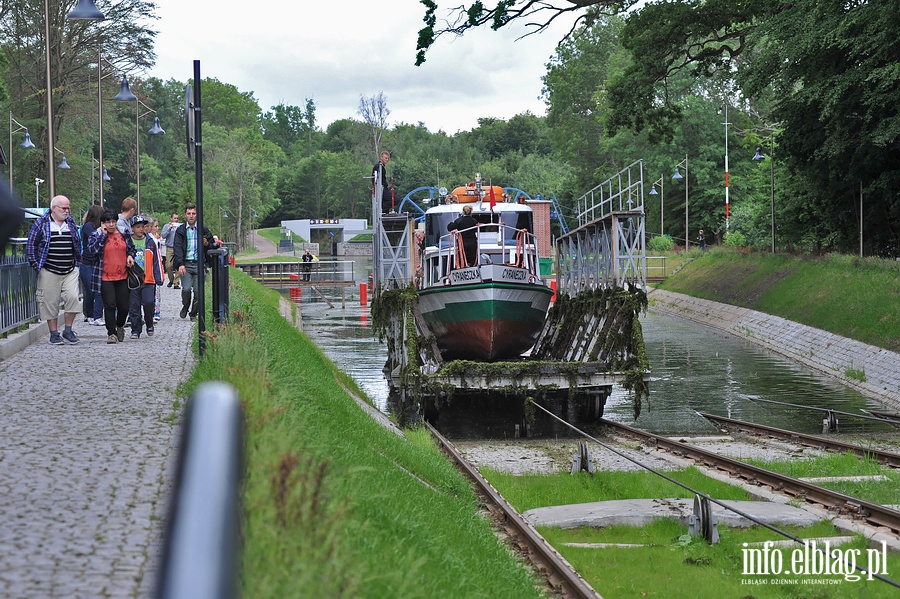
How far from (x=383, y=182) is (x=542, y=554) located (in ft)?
55.1

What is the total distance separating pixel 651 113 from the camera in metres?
33.9

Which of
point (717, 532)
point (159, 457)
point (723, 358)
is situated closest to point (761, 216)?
point (723, 358)

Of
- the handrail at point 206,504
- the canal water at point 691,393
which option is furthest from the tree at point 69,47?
the handrail at point 206,504

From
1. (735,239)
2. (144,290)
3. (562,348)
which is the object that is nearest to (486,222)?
(562,348)

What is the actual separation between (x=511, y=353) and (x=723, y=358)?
1287cm

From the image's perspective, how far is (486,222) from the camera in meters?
25.5

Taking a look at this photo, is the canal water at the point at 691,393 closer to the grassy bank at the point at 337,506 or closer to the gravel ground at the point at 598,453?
the gravel ground at the point at 598,453

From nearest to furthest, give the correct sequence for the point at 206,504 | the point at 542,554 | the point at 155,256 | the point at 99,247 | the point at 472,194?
the point at 206,504
the point at 542,554
the point at 99,247
the point at 155,256
the point at 472,194

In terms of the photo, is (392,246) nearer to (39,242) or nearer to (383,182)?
(383,182)

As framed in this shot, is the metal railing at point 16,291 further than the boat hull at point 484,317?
No

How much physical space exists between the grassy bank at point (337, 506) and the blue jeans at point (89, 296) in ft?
19.2

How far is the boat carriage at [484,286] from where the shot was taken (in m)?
22.3

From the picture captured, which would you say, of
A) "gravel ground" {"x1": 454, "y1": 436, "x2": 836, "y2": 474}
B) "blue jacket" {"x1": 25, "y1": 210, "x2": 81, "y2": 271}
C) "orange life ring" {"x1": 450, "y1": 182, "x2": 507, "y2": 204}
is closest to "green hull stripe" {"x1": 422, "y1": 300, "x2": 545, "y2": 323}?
"gravel ground" {"x1": 454, "y1": 436, "x2": 836, "y2": 474}

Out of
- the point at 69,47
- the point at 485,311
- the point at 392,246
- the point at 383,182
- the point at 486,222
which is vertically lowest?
the point at 485,311
